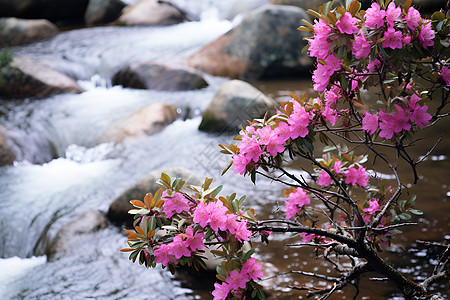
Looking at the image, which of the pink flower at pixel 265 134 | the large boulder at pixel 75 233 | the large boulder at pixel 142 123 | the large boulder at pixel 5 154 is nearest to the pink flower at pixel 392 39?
the pink flower at pixel 265 134

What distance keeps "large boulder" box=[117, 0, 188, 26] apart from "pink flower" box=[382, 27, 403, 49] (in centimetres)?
903

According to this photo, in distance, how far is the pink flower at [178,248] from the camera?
146 centimetres

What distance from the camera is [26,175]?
4.67m

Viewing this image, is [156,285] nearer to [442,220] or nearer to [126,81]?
[442,220]

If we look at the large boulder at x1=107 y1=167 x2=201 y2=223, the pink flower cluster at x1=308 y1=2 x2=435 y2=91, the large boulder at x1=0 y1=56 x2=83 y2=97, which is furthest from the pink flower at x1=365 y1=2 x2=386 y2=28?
the large boulder at x1=0 y1=56 x2=83 y2=97

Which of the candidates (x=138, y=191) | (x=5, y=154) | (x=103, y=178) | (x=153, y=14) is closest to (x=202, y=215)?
(x=138, y=191)

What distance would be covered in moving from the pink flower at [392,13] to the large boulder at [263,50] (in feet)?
17.9

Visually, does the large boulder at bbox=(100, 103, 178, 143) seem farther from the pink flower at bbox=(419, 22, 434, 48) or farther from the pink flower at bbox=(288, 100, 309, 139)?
the pink flower at bbox=(419, 22, 434, 48)

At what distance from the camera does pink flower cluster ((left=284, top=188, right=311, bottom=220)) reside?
6.70 ft

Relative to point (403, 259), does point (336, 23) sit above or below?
above

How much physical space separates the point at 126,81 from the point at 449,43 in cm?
606

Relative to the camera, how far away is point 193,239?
1.47 meters

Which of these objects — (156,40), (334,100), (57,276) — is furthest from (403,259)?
(156,40)

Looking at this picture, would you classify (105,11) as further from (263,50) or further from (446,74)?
(446,74)
